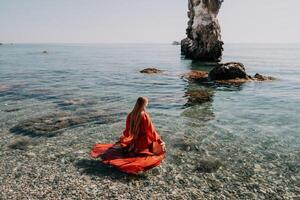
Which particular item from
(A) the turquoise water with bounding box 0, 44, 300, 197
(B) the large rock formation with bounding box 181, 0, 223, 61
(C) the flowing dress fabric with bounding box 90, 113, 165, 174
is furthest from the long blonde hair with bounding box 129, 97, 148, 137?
(B) the large rock formation with bounding box 181, 0, 223, 61

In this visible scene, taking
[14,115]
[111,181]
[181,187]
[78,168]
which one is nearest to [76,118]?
[14,115]

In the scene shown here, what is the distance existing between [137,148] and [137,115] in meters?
1.33

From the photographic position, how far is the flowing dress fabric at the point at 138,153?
11.1 meters

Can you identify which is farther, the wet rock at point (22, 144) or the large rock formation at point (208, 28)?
the large rock formation at point (208, 28)

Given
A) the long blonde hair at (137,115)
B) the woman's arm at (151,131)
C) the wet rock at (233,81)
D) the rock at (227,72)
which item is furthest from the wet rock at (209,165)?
the rock at (227,72)

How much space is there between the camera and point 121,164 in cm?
1112

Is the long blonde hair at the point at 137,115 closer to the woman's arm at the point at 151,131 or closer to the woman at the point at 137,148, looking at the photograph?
the woman at the point at 137,148

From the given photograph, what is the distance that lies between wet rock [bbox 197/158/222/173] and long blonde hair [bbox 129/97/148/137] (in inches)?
108

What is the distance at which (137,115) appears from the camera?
11180 millimetres

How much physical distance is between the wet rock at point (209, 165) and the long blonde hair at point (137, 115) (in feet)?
9.01

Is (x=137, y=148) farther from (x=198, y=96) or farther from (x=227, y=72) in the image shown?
(x=227, y=72)

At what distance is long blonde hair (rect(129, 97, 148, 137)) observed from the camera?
11008 mm

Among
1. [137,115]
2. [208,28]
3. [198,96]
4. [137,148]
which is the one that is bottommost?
[198,96]

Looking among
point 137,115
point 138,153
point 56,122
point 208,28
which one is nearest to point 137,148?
point 138,153
